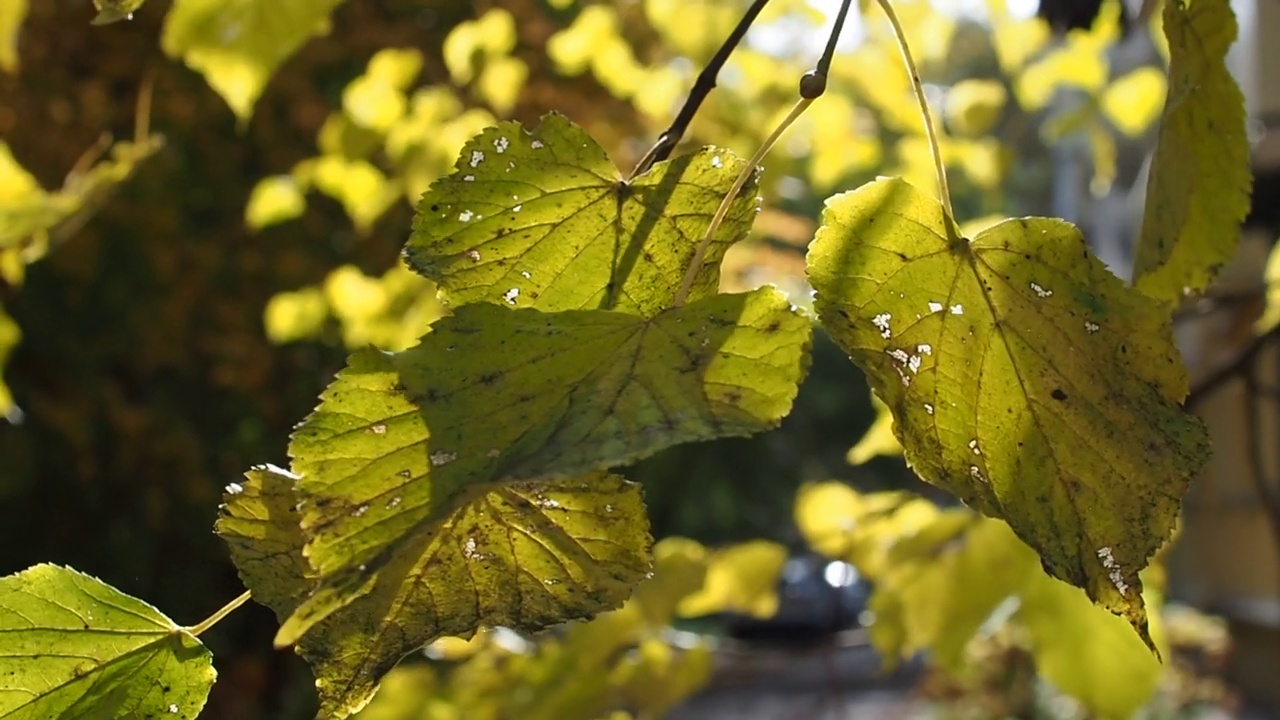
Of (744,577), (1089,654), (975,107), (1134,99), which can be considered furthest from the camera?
(975,107)

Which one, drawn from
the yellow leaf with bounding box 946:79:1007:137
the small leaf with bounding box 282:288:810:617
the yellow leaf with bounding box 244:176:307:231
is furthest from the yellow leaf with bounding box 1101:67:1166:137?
the small leaf with bounding box 282:288:810:617

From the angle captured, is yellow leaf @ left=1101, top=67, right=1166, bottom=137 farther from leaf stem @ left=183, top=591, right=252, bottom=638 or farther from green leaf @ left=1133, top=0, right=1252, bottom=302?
leaf stem @ left=183, top=591, right=252, bottom=638

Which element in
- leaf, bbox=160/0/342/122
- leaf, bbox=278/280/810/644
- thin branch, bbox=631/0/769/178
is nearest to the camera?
leaf, bbox=278/280/810/644

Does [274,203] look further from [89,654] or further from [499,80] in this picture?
[89,654]

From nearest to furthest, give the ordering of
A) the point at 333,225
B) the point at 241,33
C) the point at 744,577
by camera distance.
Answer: the point at 241,33
the point at 744,577
the point at 333,225

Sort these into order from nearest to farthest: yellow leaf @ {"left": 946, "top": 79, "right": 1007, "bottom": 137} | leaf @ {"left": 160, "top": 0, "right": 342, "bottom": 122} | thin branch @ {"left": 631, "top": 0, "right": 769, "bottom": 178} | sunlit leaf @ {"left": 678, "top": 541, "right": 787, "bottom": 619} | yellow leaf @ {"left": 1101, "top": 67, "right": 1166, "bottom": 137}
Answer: thin branch @ {"left": 631, "top": 0, "right": 769, "bottom": 178}
leaf @ {"left": 160, "top": 0, "right": 342, "bottom": 122}
sunlit leaf @ {"left": 678, "top": 541, "right": 787, "bottom": 619}
yellow leaf @ {"left": 1101, "top": 67, "right": 1166, "bottom": 137}
yellow leaf @ {"left": 946, "top": 79, "right": 1007, "bottom": 137}

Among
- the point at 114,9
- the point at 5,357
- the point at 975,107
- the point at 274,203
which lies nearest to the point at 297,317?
the point at 274,203

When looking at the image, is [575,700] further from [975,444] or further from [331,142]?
[331,142]
